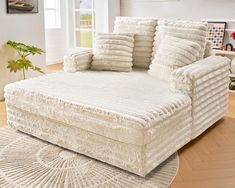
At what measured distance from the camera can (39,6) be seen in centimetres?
441

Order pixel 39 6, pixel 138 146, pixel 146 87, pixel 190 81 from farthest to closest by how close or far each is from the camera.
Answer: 1. pixel 39 6
2. pixel 146 87
3. pixel 190 81
4. pixel 138 146

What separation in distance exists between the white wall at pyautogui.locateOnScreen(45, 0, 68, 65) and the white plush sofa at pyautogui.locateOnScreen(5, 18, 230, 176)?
3053mm

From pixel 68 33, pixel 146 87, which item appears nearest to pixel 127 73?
pixel 146 87

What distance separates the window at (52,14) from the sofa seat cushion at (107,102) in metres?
3.24

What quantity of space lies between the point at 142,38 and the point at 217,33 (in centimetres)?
146

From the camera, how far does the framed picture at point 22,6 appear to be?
4012 millimetres

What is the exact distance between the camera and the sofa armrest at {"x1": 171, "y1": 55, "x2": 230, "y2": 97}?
2.54 m

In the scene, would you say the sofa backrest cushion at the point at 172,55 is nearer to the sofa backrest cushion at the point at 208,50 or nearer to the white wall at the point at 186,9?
the sofa backrest cushion at the point at 208,50

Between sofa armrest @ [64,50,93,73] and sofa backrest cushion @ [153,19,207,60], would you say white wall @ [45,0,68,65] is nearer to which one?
sofa armrest @ [64,50,93,73]

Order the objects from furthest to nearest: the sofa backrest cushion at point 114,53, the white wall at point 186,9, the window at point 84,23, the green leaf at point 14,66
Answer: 1. the window at point 84,23
2. the white wall at point 186,9
3. the green leaf at point 14,66
4. the sofa backrest cushion at point 114,53

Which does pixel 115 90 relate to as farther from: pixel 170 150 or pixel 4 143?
pixel 4 143

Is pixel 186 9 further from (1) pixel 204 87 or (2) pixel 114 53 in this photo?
(1) pixel 204 87

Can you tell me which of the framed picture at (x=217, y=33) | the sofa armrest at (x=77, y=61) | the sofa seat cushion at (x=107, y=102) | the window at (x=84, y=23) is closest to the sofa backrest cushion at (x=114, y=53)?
the sofa armrest at (x=77, y=61)

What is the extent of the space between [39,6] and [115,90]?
232 cm
